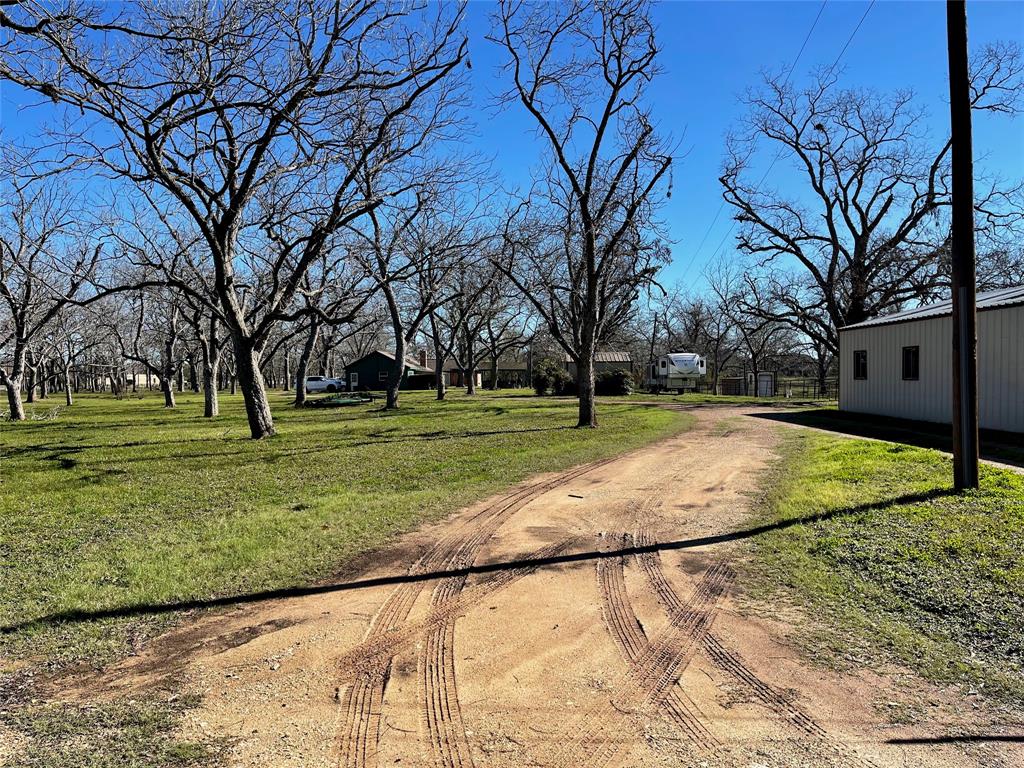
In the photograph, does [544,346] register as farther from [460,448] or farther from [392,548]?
[392,548]

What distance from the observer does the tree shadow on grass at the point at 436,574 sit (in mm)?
4336

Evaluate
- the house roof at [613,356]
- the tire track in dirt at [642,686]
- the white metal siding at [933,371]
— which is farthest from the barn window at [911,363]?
the house roof at [613,356]

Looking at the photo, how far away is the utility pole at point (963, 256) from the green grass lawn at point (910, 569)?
25.6 inches

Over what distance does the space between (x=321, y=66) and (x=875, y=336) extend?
16069mm

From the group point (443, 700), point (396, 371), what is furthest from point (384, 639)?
point (396, 371)

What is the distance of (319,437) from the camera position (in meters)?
15.2

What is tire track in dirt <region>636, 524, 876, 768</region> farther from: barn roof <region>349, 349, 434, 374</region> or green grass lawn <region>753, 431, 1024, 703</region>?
barn roof <region>349, 349, 434, 374</region>

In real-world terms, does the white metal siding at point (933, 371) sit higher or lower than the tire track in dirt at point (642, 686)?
higher

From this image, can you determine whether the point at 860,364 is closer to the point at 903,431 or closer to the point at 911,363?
the point at 911,363

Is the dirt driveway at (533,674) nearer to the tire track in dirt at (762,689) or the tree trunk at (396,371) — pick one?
the tire track in dirt at (762,689)

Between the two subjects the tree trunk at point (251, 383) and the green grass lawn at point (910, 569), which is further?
the tree trunk at point (251, 383)

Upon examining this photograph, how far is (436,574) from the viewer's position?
509 cm

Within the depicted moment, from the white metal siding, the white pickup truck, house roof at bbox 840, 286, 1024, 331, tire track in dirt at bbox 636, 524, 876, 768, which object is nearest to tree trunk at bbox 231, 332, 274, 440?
tire track in dirt at bbox 636, 524, 876, 768

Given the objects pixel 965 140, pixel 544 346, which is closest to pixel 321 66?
pixel 965 140
